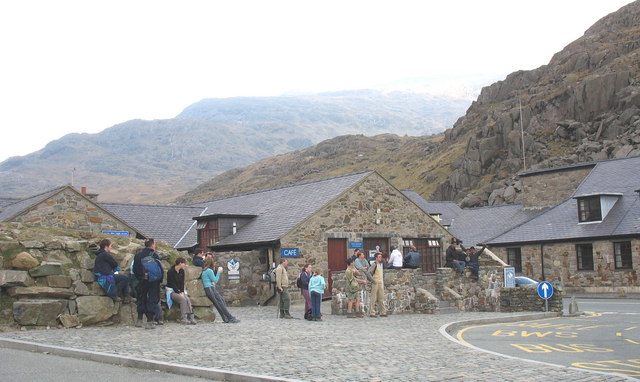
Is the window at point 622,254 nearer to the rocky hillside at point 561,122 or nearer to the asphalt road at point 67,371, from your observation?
the rocky hillside at point 561,122

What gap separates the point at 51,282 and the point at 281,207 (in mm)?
16974

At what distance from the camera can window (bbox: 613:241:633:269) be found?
3644 cm

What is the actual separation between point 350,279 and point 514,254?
83.9ft

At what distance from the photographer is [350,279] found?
20.5 meters

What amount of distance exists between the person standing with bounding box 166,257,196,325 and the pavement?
1.51ft

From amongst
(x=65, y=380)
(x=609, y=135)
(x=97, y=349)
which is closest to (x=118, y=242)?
(x=97, y=349)

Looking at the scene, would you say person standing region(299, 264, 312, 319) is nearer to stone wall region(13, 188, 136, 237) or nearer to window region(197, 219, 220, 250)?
window region(197, 219, 220, 250)

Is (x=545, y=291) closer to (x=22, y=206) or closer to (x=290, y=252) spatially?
(x=290, y=252)

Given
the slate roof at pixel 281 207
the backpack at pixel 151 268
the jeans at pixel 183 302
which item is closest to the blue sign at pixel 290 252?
the slate roof at pixel 281 207

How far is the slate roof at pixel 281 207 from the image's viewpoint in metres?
28.4

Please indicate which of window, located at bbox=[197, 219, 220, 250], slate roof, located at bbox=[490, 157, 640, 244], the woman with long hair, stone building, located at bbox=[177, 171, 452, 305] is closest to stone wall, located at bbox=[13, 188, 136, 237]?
window, located at bbox=[197, 219, 220, 250]

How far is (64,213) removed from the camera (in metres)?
27.6

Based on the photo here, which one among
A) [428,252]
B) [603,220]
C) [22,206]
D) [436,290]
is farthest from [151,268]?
[603,220]

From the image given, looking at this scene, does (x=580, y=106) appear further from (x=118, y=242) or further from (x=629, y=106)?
(x=118, y=242)
